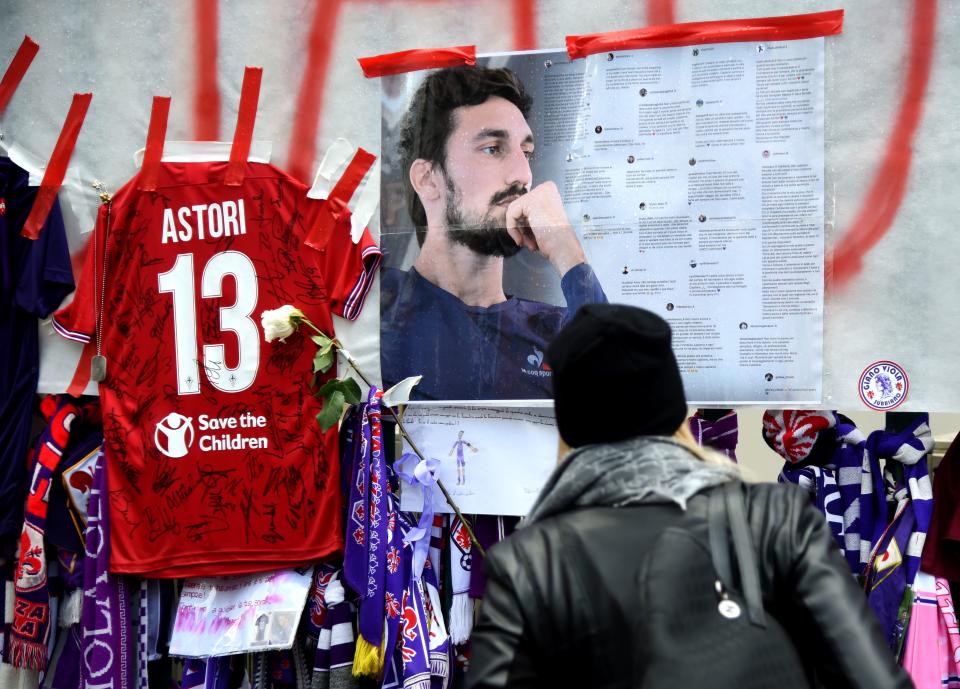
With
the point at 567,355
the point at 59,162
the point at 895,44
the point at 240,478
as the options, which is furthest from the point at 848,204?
the point at 59,162

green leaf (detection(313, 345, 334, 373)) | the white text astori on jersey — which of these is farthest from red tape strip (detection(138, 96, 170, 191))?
green leaf (detection(313, 345, 334, 373))

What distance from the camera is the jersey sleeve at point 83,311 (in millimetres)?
3814

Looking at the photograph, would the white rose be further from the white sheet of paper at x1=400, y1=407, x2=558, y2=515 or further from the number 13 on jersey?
the white sheet of paper at x1=400, y1=407, x2=558, y2=515

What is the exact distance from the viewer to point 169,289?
3752 mm

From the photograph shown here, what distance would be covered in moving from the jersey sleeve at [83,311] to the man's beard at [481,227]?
135 centimetres

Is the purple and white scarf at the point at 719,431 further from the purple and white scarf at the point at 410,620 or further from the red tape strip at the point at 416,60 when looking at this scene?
the red tape strip at the point at 416,60

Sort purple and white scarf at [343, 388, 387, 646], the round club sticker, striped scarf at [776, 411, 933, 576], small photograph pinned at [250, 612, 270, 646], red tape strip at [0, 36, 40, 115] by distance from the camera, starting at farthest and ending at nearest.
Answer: red tape strip at [0, 36, 40, 115] < small photograph pinned at [250, 612, 270, 646] < purple and white scarf at [343, 388, 387, 646] < striped scarf at [776, 411, 933, 576] < the round club sticker

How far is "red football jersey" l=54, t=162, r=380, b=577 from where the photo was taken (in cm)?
361

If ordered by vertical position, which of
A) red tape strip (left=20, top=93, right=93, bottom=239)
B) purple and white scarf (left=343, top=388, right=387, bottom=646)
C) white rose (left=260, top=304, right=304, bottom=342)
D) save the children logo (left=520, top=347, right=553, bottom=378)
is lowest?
purple and white scarf (left=343, top=388, right=387, bottom=646)

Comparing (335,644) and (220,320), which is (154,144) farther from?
(335,644)

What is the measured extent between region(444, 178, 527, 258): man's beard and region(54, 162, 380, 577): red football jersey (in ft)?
0.98

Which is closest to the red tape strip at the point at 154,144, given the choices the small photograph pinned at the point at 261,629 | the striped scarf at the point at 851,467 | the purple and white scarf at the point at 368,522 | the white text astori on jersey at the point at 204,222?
the white text astori on jersey at the point at 204,222

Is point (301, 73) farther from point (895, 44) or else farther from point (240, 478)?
point (895, 44)

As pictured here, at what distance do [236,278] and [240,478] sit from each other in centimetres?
73
